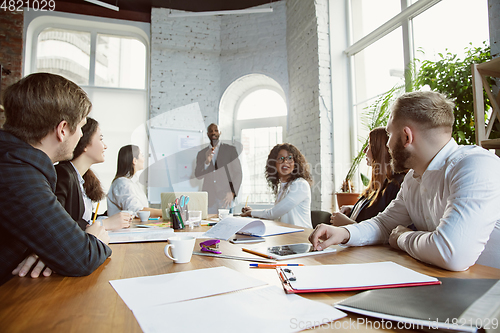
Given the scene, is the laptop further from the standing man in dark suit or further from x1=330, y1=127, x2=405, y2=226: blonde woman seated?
the standing man in dark suit

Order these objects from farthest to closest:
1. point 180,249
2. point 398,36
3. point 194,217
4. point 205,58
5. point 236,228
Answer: point 205,58
point 398,36
point 194,217
point 236,228
point 180,249

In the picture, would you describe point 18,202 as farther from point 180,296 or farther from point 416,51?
point 416,51

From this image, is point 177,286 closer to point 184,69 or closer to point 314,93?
point 314,93

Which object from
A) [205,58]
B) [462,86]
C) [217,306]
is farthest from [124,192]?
[205,58]

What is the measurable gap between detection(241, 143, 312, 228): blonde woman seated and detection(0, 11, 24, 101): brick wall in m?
4.44

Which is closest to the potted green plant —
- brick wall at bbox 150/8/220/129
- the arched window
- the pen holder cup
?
the pen holder cup

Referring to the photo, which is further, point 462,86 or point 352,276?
point 462,86

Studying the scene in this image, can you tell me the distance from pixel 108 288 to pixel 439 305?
67 cm

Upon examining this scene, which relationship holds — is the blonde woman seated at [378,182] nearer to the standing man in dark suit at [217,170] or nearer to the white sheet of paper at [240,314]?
the white sheet of paper at [240,314]

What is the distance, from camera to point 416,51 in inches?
129

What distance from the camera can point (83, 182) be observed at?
1914 millimetres

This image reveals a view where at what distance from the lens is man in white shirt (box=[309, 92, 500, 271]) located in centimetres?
87

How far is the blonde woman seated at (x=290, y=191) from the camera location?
8.26 ft

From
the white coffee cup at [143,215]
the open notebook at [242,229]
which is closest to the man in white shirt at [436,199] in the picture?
the open notebook at [242,229]
